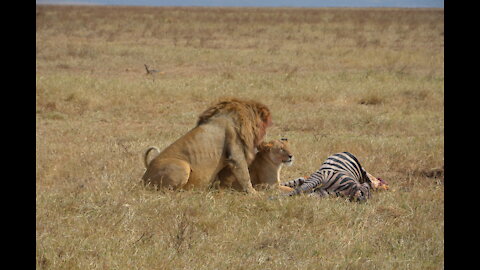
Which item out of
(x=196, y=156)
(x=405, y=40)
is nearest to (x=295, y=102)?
(x=196, y=156)

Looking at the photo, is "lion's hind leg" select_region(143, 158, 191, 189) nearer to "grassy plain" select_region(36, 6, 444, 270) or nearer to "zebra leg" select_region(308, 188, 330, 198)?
"grassy plain" select_region(36, 6, 444, 270)

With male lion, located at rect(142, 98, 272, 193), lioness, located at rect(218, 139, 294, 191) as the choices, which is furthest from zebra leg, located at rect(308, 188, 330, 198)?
male lion, located at rect(142, 98, 272, 193)

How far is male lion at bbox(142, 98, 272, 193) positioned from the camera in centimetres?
626

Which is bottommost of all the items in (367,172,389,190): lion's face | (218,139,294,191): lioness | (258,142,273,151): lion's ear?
(367,172,389,190): lion's face

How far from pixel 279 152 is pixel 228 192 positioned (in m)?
0.66

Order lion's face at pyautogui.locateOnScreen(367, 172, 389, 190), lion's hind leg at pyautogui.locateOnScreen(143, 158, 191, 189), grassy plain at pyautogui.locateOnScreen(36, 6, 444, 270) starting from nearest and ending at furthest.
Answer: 1. grassy plain at pyautogui.locateOnScreen(36, 6, 444, 270)
2. lion's hind leg at pyautogui.locateOnScreen(143, 158, 191, 189)
3. lion's face at pyautogui.locateOnScreen(367, 172, 389, 190)

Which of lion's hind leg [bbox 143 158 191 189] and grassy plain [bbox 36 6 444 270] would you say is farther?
lion's hind leg [bbox 143 158 191 189]

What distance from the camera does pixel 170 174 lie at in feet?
20.1

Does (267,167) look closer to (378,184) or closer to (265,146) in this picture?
(265,146)

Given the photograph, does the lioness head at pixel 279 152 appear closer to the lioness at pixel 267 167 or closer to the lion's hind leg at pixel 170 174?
the lioness at pixel 267 167

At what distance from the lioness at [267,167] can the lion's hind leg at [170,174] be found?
19.8 inches

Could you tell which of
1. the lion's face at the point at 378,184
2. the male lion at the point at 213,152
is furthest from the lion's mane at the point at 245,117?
the lion's face at the point at 378,184

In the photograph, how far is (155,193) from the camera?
6.14m

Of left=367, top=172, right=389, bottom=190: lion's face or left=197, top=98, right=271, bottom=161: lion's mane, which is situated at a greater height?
left=197, top=98, right=271, bottom=161: lion's mane
